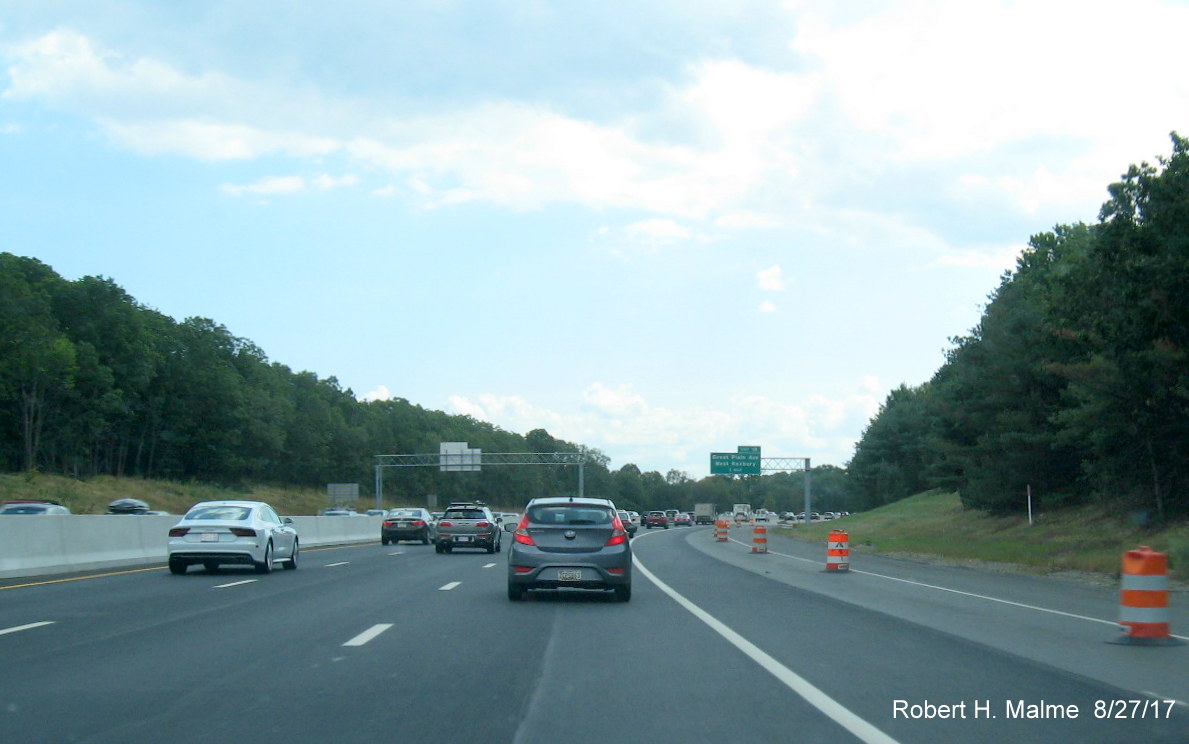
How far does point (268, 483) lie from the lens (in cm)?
13938

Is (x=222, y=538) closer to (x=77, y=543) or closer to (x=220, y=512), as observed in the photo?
(x=220, y=512)

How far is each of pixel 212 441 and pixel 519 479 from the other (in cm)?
8266

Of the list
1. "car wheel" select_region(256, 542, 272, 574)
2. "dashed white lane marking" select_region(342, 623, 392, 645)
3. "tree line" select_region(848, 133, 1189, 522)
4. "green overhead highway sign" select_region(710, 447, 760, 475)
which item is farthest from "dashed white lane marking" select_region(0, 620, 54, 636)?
"green overhead highway sign" select_region(710, 447, 760, 475)

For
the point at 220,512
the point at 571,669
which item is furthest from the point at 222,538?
the point at 571,669

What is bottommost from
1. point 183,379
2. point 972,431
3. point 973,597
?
point 973,597

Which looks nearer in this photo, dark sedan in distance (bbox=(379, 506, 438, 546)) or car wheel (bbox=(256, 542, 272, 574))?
car wheel (bbox=(256, 542, 272, 574))

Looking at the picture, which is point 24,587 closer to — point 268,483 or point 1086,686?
point 1086,686

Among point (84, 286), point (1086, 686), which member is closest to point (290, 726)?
point (1086, 686)

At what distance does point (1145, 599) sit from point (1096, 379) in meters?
26.6

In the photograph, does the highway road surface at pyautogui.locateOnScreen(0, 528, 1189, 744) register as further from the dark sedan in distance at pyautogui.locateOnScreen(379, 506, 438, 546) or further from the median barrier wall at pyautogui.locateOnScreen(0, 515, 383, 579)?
the dark sedan in distance at pyautogui.locateOnScreen(379, 506, 438, 546)

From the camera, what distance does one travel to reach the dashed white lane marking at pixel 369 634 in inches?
486

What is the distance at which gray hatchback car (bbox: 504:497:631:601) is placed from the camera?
17.4 meters

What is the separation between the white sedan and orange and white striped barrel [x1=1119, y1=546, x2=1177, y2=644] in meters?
16.9

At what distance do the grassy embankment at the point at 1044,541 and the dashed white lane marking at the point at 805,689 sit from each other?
13.6 meters
